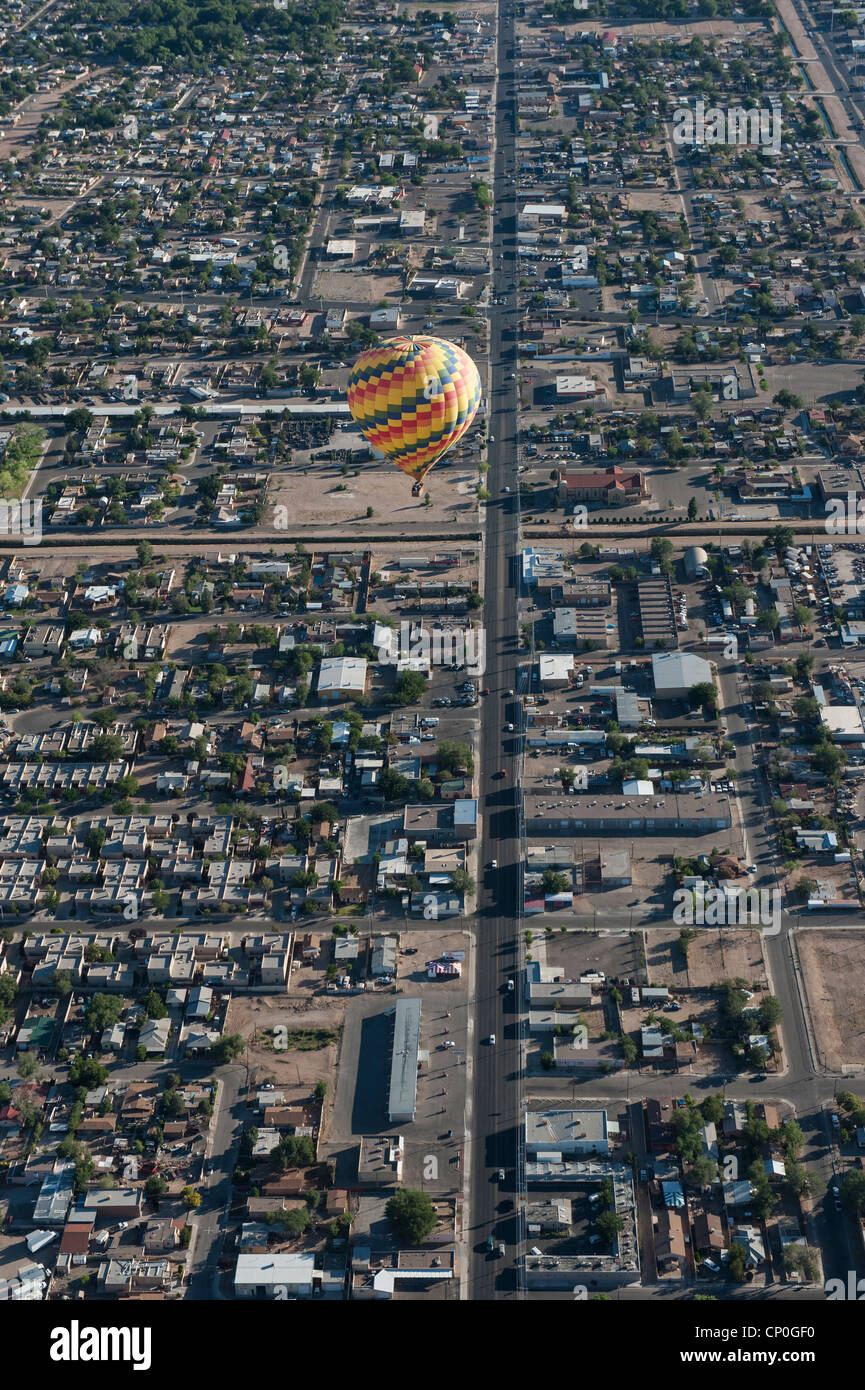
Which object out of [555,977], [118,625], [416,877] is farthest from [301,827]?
[118,625]

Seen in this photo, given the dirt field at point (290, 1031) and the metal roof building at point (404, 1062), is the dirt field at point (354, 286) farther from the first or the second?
the metal roof building at point (404, 1062)

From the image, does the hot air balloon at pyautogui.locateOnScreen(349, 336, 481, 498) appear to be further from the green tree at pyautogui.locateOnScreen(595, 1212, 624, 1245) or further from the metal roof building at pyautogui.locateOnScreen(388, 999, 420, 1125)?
the green tree at pyautogui.locateOnScreen(595, 1212, 624, 1245)

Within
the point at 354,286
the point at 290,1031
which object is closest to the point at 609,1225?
the point at 290,1031

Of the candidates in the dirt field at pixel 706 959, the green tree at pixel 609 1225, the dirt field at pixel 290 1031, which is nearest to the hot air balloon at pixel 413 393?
the dirt field at pixel 706 959

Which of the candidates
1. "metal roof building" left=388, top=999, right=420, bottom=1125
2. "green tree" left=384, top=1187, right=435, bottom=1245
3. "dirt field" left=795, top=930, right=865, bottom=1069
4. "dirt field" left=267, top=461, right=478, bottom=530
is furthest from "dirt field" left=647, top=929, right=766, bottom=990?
"dirt field" left=267, top=461, right=478, bottom=530

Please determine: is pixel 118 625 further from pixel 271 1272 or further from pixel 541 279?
pixel 541 279
